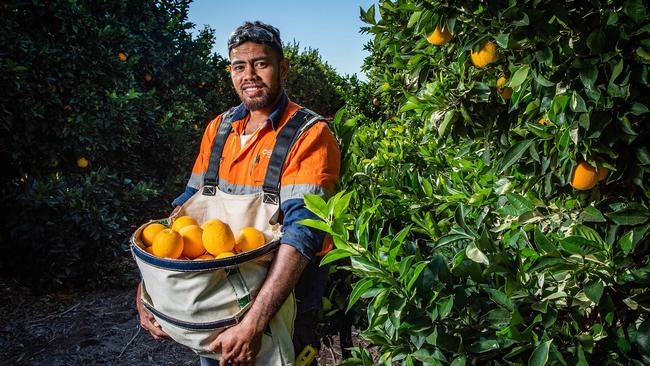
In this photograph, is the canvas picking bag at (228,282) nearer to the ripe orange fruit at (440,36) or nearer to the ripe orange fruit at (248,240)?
the ripe orange fruit at (248,240)

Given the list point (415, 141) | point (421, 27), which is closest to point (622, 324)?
point (421, 27)

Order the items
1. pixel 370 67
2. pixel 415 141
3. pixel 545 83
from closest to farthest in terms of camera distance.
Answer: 1. pixel 545 83
2. pixel 415 141
3. pixel 370 67

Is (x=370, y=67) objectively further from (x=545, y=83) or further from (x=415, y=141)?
(x=545, y=83)

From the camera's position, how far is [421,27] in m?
1.45

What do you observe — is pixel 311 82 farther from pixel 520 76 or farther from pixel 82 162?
pixel 520 76

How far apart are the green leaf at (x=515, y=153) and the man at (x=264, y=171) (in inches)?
28.2

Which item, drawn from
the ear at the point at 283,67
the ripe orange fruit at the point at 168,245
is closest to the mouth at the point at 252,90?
the ear at the point at 283,67

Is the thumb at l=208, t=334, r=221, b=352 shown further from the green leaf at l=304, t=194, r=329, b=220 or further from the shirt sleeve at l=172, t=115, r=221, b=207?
the shirt sleeve at l=172, t=115, r=221, b=207

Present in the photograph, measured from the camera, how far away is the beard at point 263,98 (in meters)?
2.07

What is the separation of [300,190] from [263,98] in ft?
1.73

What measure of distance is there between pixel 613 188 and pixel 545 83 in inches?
15.6

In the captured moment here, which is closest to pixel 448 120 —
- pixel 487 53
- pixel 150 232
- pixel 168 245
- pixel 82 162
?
pixel 487 53

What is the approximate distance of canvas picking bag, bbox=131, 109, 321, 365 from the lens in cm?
159

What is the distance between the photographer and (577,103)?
1140 millimetres
